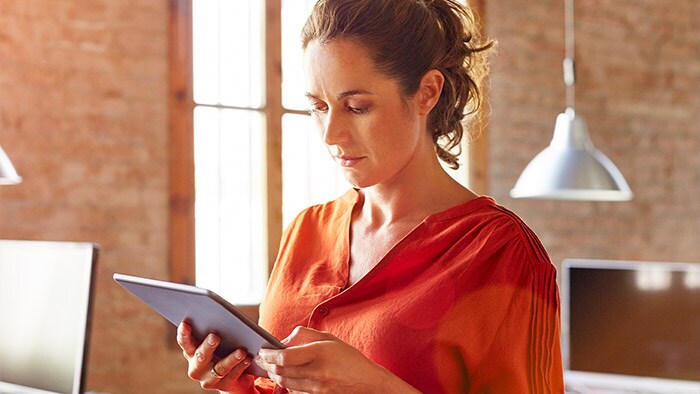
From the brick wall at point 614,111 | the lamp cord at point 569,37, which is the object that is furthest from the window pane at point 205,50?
the lamp cord at point 569,37

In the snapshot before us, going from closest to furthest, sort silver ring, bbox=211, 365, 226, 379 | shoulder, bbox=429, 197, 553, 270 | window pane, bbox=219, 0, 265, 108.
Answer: shoulder, bbox=429, 197, 553, 270
silver ring, bbox=211, 365, 226, 379
window pane, bbox=219, 0, 265, 108

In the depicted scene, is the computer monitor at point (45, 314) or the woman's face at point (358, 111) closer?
the woman's face at point (358, 111)

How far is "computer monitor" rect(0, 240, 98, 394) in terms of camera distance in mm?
2275

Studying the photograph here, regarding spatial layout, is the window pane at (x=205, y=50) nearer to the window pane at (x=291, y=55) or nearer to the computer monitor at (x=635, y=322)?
the window pane at (x=291, y=55)

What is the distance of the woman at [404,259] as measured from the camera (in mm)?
1296

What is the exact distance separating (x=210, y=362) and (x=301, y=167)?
116 inches

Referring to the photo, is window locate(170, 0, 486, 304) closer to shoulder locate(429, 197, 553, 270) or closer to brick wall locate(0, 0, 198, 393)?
brick wall locate(0, 0, 198, 393)

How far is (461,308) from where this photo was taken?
1.33 metres

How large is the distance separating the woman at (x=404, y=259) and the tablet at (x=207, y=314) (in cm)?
2

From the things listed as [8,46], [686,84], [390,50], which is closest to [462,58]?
[390,50]

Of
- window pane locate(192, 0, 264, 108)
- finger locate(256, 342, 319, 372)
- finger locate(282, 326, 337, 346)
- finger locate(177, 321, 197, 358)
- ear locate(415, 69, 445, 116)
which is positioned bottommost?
finger locate(177, 321, 197, 358)

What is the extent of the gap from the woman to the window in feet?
7.91

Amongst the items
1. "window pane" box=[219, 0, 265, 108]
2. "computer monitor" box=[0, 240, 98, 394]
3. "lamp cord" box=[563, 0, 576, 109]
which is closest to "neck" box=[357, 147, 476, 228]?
"computer monitor" box=[0, 240, 98, 394]

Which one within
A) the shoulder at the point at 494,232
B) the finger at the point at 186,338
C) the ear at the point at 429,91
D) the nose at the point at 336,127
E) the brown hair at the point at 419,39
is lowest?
the finger at the point at 186,338
